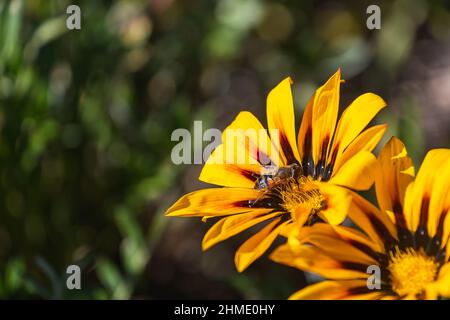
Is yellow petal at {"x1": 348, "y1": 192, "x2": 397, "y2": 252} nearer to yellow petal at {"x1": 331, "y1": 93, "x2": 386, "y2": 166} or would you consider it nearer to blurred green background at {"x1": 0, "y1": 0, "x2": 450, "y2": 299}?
yellow petal at {"x1": 331, "y1": 93, "x2": 386, "y2": 166}

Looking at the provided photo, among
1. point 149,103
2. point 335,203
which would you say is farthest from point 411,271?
point 149,103

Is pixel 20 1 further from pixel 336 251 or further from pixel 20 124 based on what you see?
pixel 336 251

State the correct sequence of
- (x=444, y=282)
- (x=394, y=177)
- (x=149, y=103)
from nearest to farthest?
(x=444, y=282)
(x=394, y=177)
(x=149, y=103)

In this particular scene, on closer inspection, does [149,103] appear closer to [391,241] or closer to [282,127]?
[282,127]

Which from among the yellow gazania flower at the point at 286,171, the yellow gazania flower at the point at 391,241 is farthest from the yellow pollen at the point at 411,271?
the yellow gazania flower at the point at 286,171

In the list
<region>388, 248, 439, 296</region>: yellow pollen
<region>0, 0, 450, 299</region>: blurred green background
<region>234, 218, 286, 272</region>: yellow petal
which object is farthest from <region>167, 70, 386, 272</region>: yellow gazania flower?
<region>0, 0, 450, 299</region>: blurred green background

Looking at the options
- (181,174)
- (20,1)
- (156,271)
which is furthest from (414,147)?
(20,1)

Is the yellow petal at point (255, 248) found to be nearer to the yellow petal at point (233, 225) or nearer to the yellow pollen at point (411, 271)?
the yellow petal at point (233, 225)
